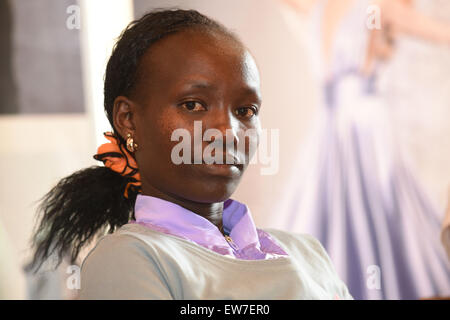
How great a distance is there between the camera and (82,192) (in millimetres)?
860

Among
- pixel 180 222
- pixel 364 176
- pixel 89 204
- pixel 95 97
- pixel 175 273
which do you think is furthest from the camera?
pixel 364 176

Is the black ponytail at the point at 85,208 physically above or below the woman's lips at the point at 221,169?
below

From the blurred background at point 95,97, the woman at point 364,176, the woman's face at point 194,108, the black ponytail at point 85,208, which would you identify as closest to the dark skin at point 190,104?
the woman's face at point 194,108

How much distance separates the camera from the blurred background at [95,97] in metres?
1.63

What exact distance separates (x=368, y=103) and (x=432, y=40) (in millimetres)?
333

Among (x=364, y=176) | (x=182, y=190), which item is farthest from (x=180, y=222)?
(x=364, y=176)

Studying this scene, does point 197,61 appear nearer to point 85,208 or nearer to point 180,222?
point 180,222

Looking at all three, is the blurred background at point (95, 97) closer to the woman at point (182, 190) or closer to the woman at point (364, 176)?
the woman at point (364, 176)

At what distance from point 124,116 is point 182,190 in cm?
15

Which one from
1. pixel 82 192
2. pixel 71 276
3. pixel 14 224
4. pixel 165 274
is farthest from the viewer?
pixel 14 224

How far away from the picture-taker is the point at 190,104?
68 cm

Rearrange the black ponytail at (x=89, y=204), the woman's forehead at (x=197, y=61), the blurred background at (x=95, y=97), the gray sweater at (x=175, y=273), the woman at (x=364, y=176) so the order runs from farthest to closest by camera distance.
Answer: the woman at (x=364, y=176), the blurred background at (x=95, y=97), the black ponytail at (x=89, y=204), the woman's forehead at (x=197, y=61), the gray sweater at (x=175, y=273)
